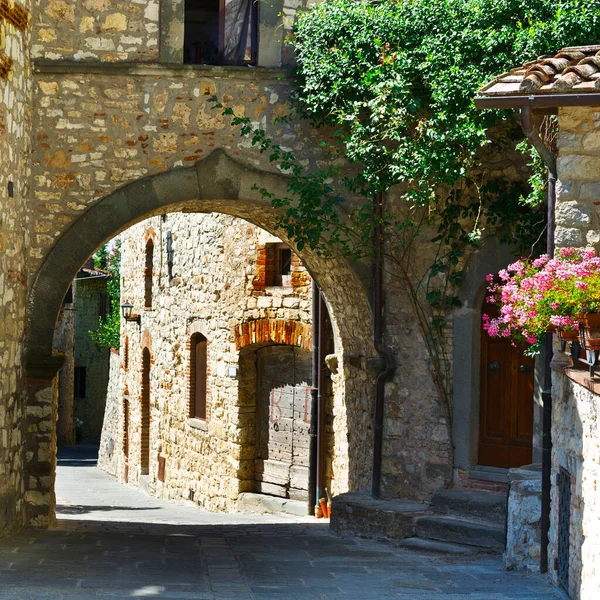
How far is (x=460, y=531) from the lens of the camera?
30.6 feet

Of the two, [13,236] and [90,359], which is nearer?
[13,236]

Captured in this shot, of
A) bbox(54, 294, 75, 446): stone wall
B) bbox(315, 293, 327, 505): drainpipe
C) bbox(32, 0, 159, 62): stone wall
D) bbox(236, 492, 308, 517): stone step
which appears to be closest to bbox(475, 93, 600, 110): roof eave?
bbox(32, 0, 159, 62): stone wall

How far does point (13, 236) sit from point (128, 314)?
11498 mm

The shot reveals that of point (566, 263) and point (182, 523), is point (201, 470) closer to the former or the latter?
point (182, 523)

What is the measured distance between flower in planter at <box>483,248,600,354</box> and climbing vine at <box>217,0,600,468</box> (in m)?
2.11

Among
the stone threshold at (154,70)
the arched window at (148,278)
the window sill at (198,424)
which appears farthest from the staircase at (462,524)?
the arched window at (148,278)

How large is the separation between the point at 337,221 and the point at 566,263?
407 cm

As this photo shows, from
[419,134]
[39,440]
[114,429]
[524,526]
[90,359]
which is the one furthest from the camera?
[90,359]

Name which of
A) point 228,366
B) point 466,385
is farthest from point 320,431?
point 466,385

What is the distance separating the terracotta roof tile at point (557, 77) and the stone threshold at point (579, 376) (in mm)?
1672

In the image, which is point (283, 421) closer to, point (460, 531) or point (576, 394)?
point (460, 531)

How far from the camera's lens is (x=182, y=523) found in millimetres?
12727

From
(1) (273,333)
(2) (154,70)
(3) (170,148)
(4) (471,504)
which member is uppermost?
(2) (154,70)

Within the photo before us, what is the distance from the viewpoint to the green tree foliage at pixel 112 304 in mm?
24344
